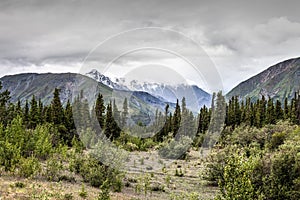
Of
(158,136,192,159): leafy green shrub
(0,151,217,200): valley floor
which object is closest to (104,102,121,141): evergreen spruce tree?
(158,136,192,159): leafy green shrub

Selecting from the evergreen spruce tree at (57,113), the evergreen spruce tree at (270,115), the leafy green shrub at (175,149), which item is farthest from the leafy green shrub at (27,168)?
the evergreen spruce tree at (270,115)

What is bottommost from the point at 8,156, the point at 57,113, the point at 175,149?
the point at 175,149

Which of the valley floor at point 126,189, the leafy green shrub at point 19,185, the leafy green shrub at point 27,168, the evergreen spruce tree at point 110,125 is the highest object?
the evergreen spruce tree at point 110,125

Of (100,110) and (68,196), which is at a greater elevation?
(100,110)

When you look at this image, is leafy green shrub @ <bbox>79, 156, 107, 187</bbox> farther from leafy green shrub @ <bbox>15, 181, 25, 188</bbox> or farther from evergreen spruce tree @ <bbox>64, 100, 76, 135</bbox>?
evergreen spruce tree @ <bbox>64, 100, 76, 135</bbox>

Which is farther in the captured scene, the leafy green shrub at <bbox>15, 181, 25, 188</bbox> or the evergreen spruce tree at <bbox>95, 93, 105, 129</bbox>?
the evergreen spruce tree at <bbox>95, 93, 105, 129</bbox>

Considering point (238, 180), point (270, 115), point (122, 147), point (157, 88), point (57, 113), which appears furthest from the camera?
point (270, 115)

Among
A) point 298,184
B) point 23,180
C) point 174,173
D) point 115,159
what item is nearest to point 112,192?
point 115,159

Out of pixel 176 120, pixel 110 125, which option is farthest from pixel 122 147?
pixel 176 120

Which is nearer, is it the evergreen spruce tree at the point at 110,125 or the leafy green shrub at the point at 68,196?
the leafy green shrub at the point at 68,196

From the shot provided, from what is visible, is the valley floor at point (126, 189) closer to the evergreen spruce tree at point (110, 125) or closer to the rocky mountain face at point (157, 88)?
the rocky mountain face at point (157, 88)

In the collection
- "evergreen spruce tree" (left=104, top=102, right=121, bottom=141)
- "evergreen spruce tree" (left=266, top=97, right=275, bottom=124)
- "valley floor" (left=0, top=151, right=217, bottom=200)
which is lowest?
"valley floor" (left=0, top=151, right=217, bottom=200)

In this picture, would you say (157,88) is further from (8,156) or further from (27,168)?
(8,156)

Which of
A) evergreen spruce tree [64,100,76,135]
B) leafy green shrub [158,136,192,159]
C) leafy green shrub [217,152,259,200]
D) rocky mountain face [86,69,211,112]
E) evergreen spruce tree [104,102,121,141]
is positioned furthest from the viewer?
evergreen spruce tree [104,102,121,141]
